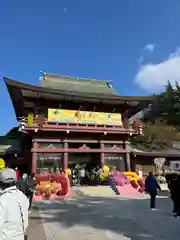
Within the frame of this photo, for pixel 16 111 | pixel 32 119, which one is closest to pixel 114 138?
pixel 32 119

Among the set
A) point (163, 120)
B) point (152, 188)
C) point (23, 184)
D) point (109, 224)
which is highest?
point (163, 120)

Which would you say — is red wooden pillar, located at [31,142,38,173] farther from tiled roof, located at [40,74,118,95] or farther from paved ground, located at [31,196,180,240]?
paved ground, located at [31,196,180,240]

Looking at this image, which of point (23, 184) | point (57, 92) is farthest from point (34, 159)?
point (23, 184)

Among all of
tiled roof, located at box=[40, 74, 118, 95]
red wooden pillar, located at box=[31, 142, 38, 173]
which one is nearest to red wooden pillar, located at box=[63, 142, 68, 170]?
red wooden pillar, located at box=[31, 142, 38, 173]

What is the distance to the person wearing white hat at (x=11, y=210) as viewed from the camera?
2.57 metres

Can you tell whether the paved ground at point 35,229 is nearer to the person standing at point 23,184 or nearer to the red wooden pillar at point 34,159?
the person standing at point 23,184

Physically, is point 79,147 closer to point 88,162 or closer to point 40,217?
point 88,162

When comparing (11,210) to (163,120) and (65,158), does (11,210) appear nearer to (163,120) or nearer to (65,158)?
(65,158)

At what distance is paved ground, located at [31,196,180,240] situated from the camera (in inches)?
280

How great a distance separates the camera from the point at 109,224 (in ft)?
27.9

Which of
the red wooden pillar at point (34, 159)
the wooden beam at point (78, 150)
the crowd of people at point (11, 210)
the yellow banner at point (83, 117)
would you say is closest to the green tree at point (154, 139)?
the wooden beam at point (78, 150)

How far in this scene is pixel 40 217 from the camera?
9789mm

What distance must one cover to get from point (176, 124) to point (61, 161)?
33720 mm

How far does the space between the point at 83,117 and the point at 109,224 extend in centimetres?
1536
